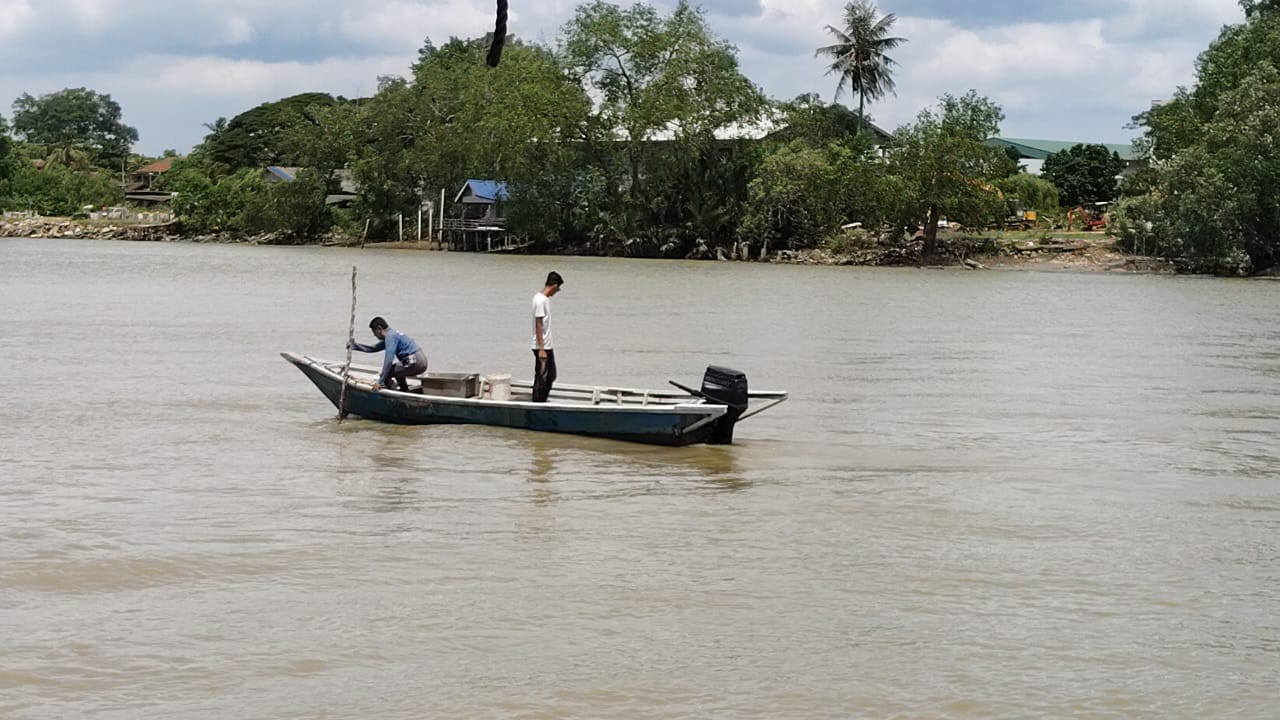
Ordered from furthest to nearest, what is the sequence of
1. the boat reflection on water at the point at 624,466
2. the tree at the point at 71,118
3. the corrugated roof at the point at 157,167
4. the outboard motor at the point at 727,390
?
the tree at the point at 71,118 → the corrugated roof at the point at 157,167 → the outboard motor at the point at 727,390 → the boat reflection on water at the point at 624,466

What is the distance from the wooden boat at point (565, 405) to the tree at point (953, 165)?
149 ft

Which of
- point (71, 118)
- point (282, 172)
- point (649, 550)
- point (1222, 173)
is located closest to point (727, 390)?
point (649, 550)

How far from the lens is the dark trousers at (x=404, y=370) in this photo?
51.5ft

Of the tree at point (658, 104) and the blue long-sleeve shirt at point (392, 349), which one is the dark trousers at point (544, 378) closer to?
the blue long-sleeve shirt at point (392, 349)

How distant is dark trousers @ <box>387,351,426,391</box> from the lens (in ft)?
51.5

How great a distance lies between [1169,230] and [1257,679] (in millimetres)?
50606

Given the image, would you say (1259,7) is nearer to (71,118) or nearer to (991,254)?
(991,254)

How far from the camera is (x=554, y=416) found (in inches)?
577

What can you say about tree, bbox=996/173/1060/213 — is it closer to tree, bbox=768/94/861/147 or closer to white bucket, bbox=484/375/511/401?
tree, bbox=768/94/861/147

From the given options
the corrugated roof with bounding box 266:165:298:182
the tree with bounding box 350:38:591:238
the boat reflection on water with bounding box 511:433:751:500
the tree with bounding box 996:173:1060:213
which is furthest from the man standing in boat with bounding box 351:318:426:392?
the corrugated roof with bounding box 266:165:298:182

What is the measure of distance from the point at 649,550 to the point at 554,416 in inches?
176

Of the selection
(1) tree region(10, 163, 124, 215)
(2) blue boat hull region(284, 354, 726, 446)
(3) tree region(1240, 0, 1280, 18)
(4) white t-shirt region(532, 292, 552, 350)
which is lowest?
(2) blue boat hull region(284, 354, 726, 446)

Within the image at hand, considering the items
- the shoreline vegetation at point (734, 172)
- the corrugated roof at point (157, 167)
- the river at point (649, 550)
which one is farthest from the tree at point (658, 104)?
the corrugated roof at point (157, 167)

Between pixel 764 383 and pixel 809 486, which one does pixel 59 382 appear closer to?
pixel 764 383
